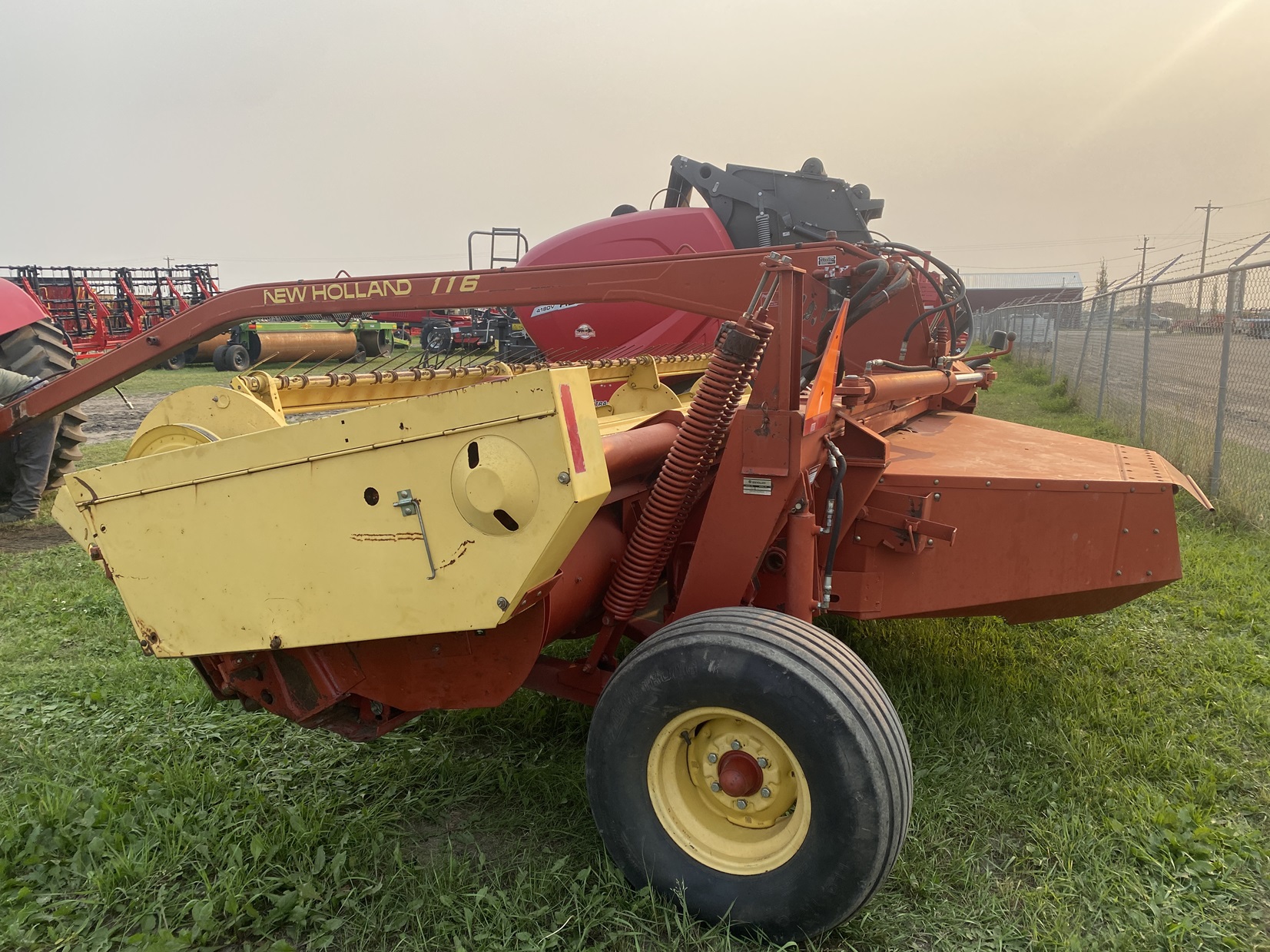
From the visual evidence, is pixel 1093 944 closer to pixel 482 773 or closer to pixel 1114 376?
pixel 482 773

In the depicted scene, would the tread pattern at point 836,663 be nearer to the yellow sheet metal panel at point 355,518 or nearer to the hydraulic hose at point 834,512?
the yellow sheet metal panel at point 355,518

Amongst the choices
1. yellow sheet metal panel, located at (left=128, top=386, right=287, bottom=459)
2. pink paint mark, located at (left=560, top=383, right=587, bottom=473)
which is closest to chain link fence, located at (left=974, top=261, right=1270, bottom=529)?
pink paint mark, located at (left=560, top=383, right=587, bottom=473)

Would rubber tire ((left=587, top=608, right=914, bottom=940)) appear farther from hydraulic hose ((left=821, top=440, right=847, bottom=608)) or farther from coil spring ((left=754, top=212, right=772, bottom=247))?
coil spring ((left=754, top=212, right=772, bottom=247))

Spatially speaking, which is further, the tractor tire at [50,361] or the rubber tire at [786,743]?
the tractor tire at [50,361]

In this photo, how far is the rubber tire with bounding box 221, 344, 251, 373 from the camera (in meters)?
18.9

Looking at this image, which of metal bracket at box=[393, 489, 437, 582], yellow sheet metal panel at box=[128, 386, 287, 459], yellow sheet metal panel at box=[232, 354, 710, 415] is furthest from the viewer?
yellow sheet metal panel at box=[232, 354, 710, 415]

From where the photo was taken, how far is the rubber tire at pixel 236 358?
1886cm

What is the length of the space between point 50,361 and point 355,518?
19.5 feet

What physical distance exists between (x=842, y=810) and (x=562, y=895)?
2.83ft

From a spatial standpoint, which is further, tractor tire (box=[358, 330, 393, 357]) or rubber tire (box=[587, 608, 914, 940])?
tractor tire (box=[358, 330, 393, 357])

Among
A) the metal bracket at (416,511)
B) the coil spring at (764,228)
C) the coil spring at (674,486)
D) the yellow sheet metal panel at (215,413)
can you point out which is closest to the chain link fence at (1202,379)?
the coil spring at (764,228)

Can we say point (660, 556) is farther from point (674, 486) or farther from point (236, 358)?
point (236, 358)

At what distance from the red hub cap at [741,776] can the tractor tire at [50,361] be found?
6.09 m

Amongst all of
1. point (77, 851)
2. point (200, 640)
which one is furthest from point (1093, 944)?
point (77, 851)
